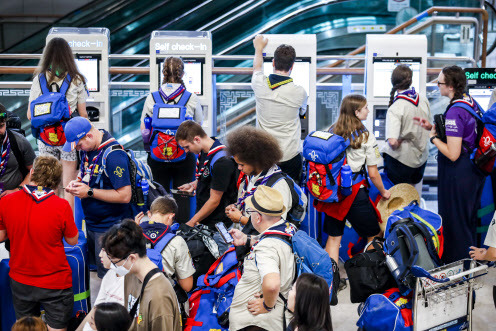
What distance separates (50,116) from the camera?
5.38 metres

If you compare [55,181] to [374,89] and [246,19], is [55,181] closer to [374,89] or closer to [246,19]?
[374,89]

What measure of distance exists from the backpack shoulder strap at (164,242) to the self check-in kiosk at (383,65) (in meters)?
3.50

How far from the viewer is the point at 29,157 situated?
203 inches

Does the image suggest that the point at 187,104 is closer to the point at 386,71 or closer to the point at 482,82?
the point at 386,71

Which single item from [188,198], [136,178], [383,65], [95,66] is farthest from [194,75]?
[136,178]

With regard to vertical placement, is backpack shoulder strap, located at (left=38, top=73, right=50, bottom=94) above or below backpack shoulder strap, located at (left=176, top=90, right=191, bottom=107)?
above

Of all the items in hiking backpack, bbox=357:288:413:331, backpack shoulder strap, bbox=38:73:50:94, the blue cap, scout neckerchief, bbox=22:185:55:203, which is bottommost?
hiking backpack, bbox=357:288:413:331

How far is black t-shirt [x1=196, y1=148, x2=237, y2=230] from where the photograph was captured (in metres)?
4.62

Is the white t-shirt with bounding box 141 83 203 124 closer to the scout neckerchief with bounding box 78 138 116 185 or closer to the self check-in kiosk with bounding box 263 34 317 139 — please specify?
the self check-in kiosk with bounding box 263 34 317 139

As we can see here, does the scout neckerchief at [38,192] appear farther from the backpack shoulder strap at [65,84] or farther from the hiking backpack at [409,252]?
the hiking backpack at [409,252]

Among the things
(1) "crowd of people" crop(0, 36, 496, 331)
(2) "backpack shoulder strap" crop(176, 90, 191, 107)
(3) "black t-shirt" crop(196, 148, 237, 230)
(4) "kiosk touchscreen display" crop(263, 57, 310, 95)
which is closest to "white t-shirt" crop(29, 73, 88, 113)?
(1) "crowd of people" crop(0, 36, 496, 331)

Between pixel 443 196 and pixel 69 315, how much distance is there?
299 cm

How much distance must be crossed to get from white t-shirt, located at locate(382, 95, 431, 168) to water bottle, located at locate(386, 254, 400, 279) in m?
2.10

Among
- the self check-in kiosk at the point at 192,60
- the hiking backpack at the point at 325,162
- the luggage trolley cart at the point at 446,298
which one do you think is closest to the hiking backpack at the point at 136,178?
the hiking backpack at the point at 325,162
